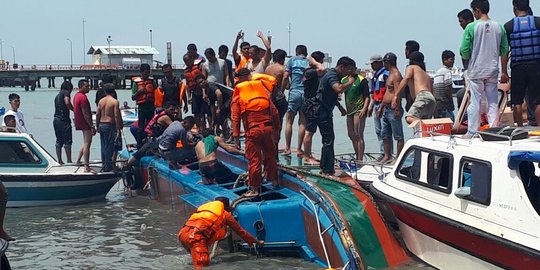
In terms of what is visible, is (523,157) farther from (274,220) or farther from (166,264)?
(166,264)

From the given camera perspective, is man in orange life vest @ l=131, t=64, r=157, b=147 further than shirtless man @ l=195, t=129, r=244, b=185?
Yes

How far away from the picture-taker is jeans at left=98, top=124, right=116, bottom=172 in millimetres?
16266

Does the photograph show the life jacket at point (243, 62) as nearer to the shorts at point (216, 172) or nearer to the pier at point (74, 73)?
the shorts at point (216, 172)

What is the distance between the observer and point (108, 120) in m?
16.2

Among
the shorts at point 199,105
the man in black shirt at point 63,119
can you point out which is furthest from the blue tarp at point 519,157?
the man in black shirt at point 63,119

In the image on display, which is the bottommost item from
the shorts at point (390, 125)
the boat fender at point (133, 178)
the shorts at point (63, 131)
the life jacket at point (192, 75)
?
the boat fender at point (133, 178)

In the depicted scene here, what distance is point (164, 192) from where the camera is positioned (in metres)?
15.4

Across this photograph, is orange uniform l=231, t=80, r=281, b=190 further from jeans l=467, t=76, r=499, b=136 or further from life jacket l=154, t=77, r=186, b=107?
life jacket l=154, t=77, r=186, b=107

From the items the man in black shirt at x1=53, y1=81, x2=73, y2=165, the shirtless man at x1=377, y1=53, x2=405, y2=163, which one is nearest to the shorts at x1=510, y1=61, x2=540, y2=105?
the shirtless man at x1=377, y1=53, x2=405, y2=163

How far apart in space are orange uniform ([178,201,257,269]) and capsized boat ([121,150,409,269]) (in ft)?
1.12

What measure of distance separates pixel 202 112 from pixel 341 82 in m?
5.21

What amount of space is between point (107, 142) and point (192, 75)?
2.47 metres

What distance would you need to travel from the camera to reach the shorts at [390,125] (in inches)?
479

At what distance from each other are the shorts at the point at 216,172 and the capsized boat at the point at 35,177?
3.93m
